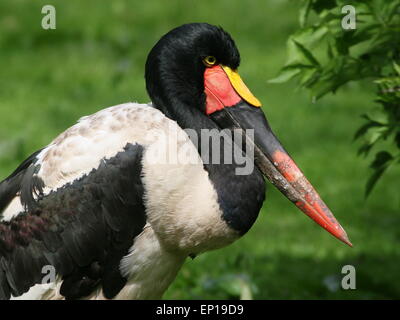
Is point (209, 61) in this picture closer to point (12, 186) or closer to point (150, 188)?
point (150, 188)

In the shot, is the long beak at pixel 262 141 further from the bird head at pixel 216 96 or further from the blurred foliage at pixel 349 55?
the blurred foliage at pixel 349 55

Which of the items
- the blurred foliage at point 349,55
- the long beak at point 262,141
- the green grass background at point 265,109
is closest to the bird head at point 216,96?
the long beak at point 262,141

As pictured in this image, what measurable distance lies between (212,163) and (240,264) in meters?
2.04

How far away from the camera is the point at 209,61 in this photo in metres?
4.41

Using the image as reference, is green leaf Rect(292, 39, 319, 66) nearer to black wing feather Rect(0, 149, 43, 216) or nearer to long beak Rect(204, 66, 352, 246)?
long beak Rect(204, 66, 352, 246)

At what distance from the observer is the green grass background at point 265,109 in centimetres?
621

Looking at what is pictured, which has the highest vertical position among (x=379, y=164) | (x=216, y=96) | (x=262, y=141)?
(x=216, y=96)

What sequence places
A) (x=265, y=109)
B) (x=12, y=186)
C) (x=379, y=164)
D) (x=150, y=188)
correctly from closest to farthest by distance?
(x=150, y=188), (x=12, y=186), (x=379, y=164), (x=265, y=109)

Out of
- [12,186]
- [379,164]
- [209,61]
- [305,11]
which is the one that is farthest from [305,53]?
[12,186]

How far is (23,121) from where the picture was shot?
8.97m

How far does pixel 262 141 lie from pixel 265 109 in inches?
206

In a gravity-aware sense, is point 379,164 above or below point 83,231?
above

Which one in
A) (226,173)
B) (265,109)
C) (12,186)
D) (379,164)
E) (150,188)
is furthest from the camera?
(265,109)
